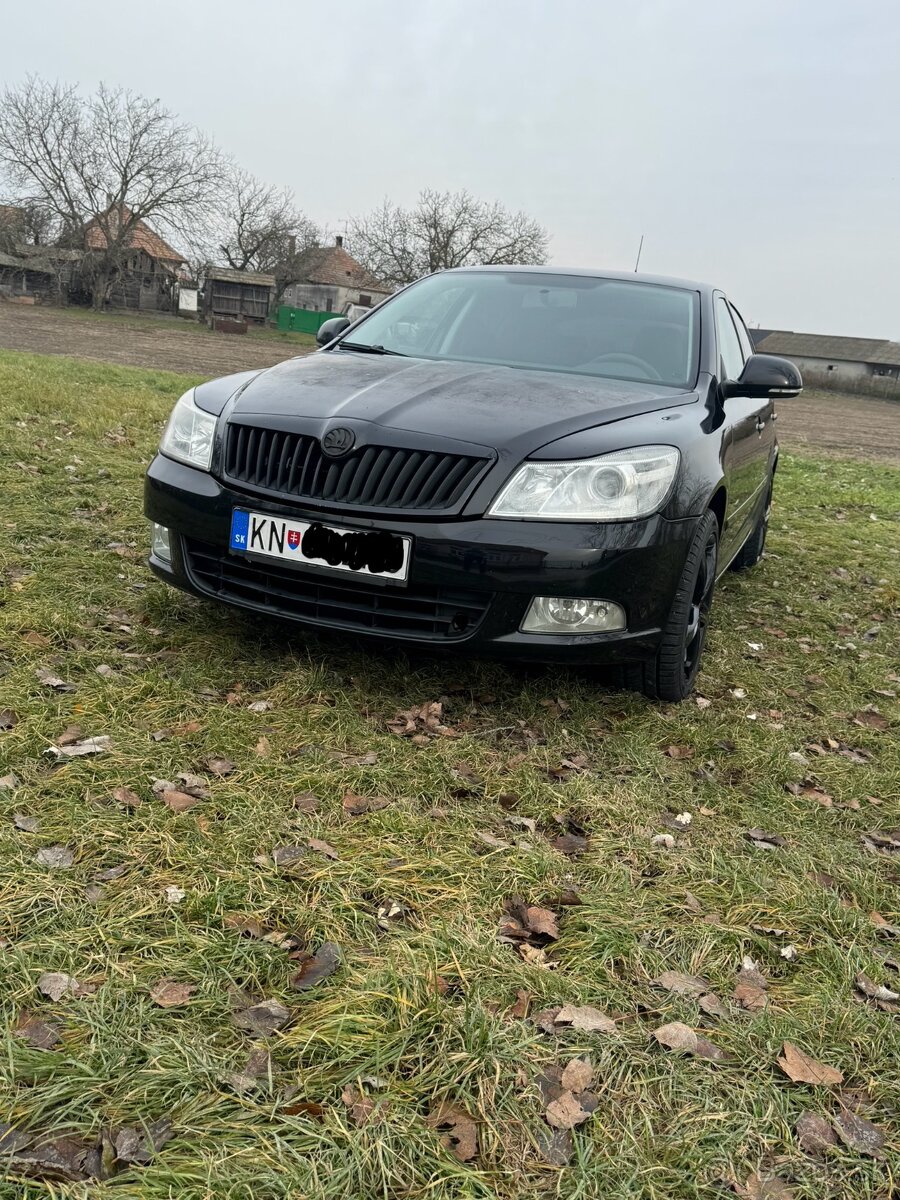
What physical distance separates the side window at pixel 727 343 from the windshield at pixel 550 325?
21 cm

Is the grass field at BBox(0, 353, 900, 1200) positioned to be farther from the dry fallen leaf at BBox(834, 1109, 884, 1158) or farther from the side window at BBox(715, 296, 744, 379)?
the side window at BBox(715, 296, 744, 379)

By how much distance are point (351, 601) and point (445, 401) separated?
0.76m

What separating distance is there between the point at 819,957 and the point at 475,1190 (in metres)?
1.05

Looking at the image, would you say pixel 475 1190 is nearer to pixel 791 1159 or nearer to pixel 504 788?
pixel 791 1159

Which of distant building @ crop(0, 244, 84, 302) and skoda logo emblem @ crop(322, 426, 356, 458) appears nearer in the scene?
skoda logo emblem @ crop(322, 426, 356, 458)

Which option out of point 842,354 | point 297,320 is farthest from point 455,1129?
point 842,354

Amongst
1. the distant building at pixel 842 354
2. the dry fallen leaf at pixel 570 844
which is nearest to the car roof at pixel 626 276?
the dry fallen leaf at pixel 570 844

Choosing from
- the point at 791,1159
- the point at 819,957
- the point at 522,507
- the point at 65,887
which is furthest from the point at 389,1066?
the point at 522,507

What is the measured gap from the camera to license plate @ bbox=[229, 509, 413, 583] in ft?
9.23

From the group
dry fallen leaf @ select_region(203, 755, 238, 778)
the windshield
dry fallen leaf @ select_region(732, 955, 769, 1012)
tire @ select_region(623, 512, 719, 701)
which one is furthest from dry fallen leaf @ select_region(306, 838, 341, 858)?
the windshield

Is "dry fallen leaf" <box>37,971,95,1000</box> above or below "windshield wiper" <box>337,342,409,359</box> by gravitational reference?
below

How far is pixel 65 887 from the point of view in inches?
78.7

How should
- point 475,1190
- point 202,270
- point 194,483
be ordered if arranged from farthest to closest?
point 202,270, point 194,483, point 475,1190

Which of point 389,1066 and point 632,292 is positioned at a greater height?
point 632,292
